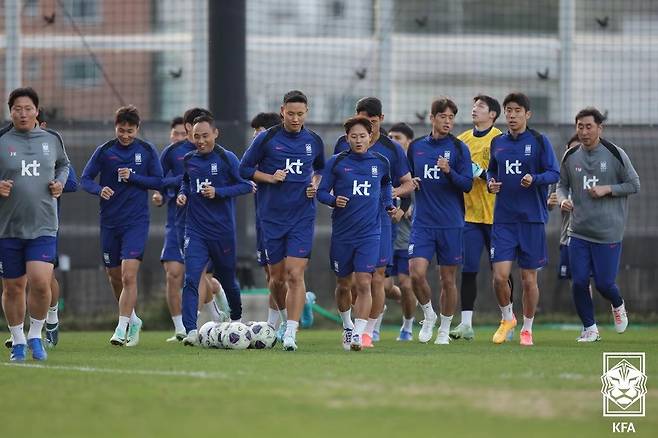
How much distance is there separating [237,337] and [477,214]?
361 cm

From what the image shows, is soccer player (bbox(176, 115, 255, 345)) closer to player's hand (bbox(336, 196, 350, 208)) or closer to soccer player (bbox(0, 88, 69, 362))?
player's hand (bbox(336, 196, 350, 208))

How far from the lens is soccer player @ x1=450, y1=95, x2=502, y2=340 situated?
1669 centimetres

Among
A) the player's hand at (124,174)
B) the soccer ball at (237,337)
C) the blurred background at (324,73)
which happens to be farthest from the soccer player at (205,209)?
the blurred background at (324,73)

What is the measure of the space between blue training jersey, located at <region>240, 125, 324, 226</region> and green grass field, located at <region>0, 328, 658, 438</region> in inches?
57.1

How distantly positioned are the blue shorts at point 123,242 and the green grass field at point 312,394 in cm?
173

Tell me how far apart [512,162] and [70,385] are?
674 cm

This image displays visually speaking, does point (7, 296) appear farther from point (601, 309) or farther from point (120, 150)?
point (601, 309)

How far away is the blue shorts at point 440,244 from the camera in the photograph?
16.0 meters

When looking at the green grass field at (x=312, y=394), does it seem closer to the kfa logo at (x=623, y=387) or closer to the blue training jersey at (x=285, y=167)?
the kfa logo at (x=623, y=387)

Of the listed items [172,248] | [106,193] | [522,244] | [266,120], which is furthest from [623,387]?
[172,248]

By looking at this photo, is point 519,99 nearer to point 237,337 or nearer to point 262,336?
point 262,336

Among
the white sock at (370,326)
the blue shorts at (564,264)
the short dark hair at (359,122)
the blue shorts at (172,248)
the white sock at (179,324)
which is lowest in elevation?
the white sock at (179,324)

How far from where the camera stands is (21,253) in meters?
12.8

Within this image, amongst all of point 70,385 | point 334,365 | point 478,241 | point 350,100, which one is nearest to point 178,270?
point 478,241
